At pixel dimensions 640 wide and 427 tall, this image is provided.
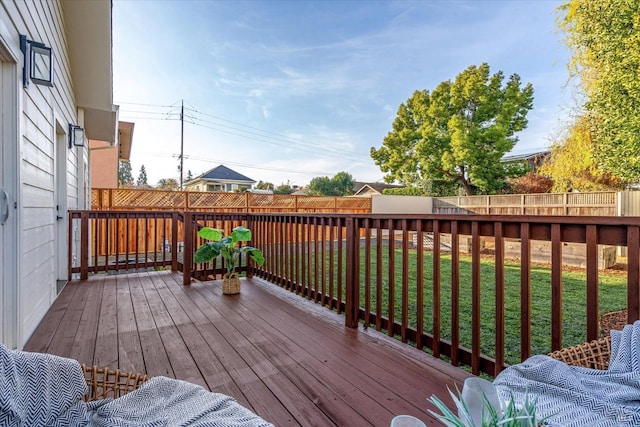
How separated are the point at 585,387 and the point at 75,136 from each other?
5.71 m

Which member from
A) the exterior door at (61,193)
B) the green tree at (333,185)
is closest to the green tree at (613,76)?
the exterior door at (61,193)

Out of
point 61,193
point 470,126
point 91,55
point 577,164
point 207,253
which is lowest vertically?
point 207,253

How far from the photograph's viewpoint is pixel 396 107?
58.3 feet

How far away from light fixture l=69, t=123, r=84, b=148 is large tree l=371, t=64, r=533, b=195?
14523mm

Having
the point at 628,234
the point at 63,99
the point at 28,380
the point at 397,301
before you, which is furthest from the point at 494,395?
Answer: the point at 63,99

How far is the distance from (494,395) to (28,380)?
1.26 m

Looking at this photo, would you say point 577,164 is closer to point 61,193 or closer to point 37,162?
point 37,162

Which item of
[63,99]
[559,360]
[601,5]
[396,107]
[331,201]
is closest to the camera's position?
[559,360]

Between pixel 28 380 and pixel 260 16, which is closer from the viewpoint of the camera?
pixel 28 380

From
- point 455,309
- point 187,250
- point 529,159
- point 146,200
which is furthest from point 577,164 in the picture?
point 146,200

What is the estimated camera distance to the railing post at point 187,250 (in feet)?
14.1

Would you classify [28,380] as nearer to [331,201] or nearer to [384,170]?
[331,201]

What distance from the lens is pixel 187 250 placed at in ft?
14.4

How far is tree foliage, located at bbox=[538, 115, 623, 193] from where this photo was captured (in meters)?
8.21
